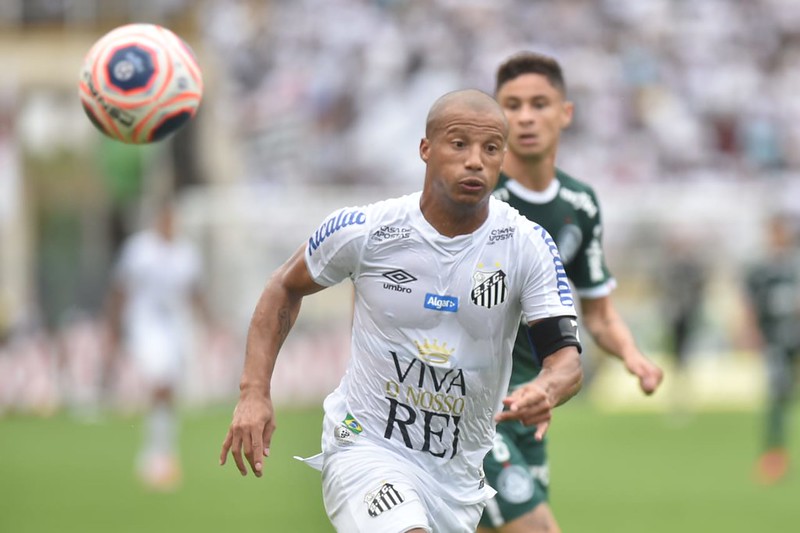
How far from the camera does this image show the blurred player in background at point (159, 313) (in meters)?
15.6

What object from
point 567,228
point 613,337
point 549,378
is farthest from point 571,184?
point 549,378

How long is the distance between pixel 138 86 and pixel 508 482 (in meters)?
2.56

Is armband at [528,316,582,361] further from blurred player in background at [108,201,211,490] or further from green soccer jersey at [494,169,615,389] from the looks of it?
blurred player in background at [108,201,211,490]

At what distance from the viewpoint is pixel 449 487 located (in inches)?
238

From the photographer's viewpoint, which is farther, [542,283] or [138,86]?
[138,86]

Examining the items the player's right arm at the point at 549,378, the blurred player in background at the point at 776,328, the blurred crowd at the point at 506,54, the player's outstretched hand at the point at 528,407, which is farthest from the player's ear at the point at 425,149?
the blurred crowd at the point at 506,54

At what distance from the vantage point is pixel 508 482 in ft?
23.6

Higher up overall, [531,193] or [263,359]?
[531,193]

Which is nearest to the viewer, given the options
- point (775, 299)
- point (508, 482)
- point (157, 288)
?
point (508, 482)

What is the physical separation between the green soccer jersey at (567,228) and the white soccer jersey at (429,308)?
139 centimetres

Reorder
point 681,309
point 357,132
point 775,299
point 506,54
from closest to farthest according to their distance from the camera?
point 775,299, point 681,309, point 357,132, point 506,54

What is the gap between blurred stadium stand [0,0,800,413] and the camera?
87.2 feet

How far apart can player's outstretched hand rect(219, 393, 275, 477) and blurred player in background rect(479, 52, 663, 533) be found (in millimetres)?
1714

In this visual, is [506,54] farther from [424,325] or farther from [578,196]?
[424,325]
